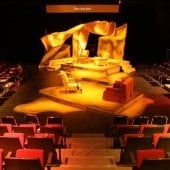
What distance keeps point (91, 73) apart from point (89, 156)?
1317 cm

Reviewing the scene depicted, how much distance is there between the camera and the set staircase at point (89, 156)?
6.18 m

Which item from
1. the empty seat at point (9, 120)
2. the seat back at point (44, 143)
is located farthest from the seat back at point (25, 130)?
the empty seat at point (9, 120)

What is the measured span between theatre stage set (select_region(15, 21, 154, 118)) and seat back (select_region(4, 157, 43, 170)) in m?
7.61

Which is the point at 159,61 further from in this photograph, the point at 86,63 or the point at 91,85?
the point at 91,85

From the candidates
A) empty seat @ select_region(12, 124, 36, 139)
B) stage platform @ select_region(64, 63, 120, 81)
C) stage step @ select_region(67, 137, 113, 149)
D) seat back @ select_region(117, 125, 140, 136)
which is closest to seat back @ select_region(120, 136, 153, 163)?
stage step @ select_region(67, 137, 113, 149)

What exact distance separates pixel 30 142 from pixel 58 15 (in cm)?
1972

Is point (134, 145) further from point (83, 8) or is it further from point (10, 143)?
point (83, 8)

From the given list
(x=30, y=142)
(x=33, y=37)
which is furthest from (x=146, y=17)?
(x=30, y=142)

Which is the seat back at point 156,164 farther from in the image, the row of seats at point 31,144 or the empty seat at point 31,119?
the empty seat at point 31,119

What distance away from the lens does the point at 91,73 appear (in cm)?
2050

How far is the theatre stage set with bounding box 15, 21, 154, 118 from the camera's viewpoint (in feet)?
48.6

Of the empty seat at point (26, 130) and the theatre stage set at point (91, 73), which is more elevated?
the empty seat at point (26, 130)

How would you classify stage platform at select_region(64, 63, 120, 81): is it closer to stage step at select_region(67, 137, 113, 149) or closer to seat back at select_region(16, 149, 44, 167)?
stage step at select_region(67, 137, 113, 149)

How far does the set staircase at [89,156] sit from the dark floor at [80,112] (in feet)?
10.1
